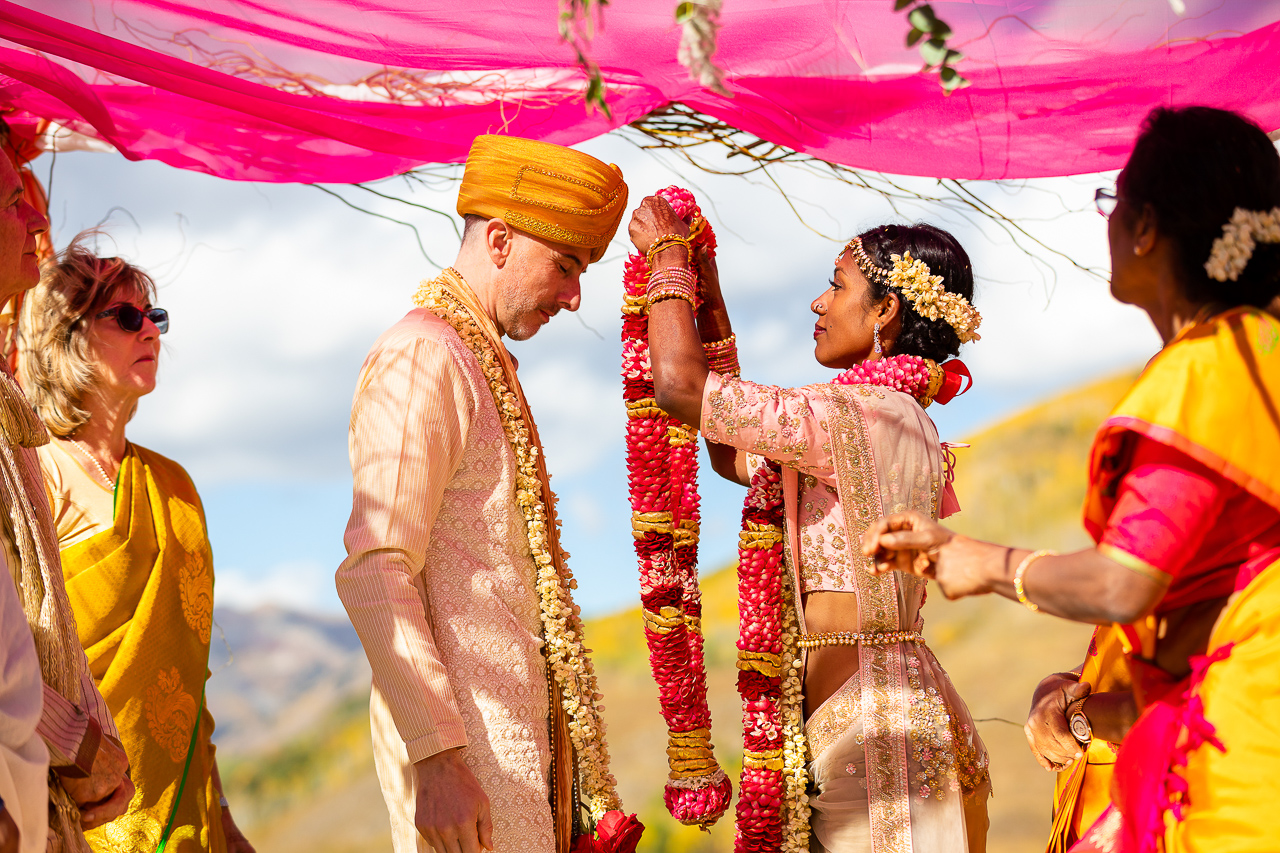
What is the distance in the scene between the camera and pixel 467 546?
2.84 m

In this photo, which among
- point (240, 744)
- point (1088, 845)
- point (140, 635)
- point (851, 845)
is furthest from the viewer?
point (240, 744)

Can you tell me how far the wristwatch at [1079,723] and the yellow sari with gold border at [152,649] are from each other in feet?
9.39

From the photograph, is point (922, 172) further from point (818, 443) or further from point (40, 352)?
point (40, 352)

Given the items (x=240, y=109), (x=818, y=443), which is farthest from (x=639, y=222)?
(x=240, y=109)

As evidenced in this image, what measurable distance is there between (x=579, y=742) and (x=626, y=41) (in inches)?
77.2

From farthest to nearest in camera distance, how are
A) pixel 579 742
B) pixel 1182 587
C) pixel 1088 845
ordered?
pixel 579 742
pixel 1088 845
pixel 1182 587

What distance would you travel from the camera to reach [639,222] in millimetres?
3338

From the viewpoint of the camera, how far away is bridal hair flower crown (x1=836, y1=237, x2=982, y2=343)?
3.44 metres

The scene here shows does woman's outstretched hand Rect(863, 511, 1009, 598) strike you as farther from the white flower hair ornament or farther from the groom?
the white flower hair ornament

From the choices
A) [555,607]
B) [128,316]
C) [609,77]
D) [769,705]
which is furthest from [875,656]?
[128,316]

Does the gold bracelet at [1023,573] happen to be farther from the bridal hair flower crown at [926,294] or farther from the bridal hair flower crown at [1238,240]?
the bridal hair flower crown at [926,294]

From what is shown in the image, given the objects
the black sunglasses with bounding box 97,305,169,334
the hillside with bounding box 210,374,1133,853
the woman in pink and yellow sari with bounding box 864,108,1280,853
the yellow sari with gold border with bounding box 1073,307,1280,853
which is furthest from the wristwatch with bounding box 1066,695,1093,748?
the hillside with bounding box 210,374,1133,853

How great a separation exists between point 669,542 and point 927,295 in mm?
1066

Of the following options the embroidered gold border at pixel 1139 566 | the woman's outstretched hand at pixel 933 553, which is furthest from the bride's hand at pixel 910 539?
the embroidered gold border at pixel 1139 566
